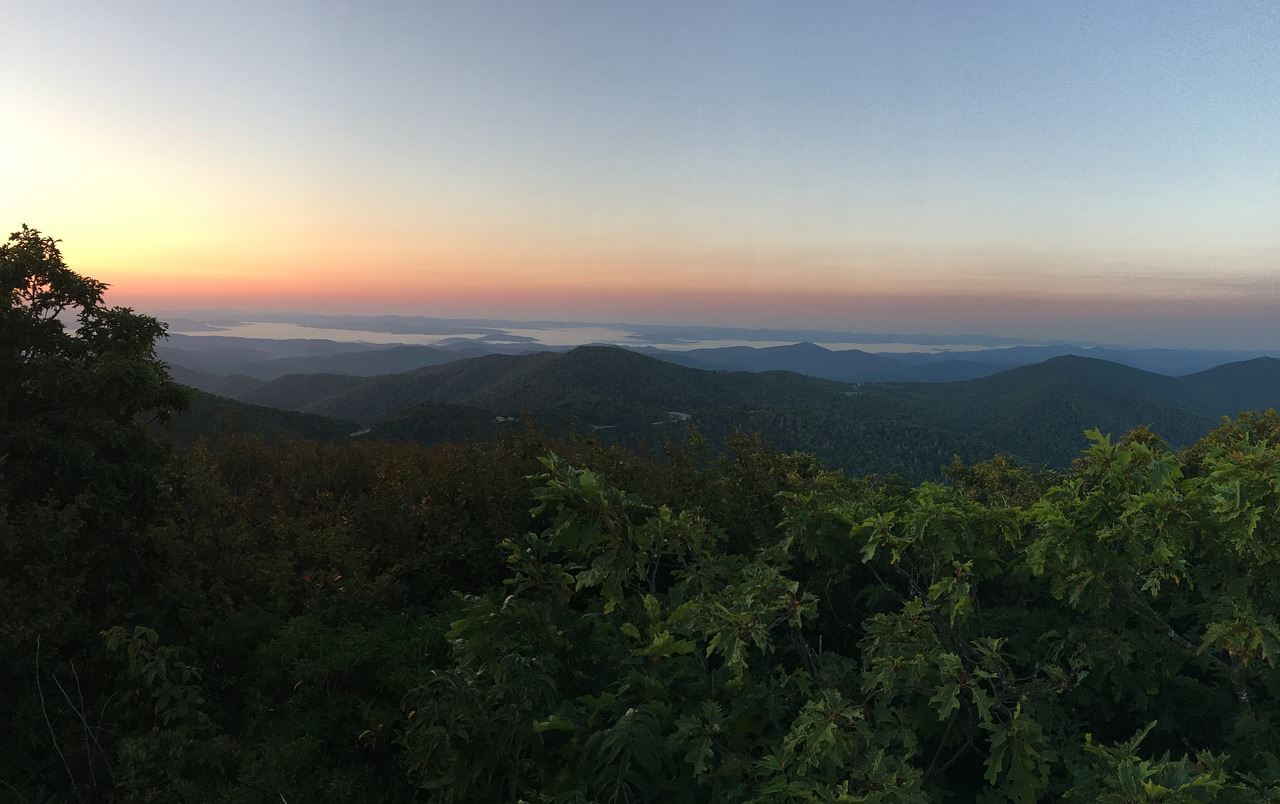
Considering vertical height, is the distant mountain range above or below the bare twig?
below

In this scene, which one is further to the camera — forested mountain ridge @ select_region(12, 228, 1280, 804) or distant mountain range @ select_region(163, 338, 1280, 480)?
distant mountain range @ select_region(163, 338, 1280, 480)

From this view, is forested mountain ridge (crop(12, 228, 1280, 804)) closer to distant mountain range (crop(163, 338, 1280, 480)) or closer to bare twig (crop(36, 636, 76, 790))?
bare twig (crop(36, 636, 76, 790))

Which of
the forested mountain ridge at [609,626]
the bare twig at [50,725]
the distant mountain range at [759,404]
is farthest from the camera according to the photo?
the distant mountain range at [759,404]

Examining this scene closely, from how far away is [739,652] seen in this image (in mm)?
2523

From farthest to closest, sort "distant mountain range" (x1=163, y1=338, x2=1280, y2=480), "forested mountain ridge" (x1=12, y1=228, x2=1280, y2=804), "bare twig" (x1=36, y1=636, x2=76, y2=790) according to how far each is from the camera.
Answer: "distant mountain range" (x1=163, y1=338, x2=1280, y2=480) → "bare twig" (x1=36, y1=636, x2=76, y2=790) → "forested mountain ridge" (x1=12, y1=228, x2=1280, y2=804)

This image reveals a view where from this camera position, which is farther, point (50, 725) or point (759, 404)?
point (759, 404)

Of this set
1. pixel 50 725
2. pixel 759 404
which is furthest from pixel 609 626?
pixel 759 404

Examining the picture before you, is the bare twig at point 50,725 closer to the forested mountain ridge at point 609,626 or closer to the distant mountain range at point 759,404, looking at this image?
the forested mountain ridge at point 609,626

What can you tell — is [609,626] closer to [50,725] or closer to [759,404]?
[50,725]

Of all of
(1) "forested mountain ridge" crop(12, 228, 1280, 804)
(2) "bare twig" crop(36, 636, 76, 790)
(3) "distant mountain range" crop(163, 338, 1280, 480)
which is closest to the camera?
(1) "forested mountain ridge" crop(12, 228, 1280, 804)

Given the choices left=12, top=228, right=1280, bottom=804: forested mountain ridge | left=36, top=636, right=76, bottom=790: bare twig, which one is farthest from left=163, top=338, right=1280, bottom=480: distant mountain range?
left=36, top=636, right=76, bottom=790: bare twig

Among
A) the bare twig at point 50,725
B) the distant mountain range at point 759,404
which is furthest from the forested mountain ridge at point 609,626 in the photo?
the distant mountain range at point 759,404

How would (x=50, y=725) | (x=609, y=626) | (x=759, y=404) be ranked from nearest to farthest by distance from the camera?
(x=609, y=626) → (x=50, y=725) → (x=759, y=404)

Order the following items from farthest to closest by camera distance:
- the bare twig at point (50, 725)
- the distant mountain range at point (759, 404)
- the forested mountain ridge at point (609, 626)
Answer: the distant mountain range at point (759, 404) → the bare twig at point (50, 725) → the forested mountain ridge at point (609, 626)
